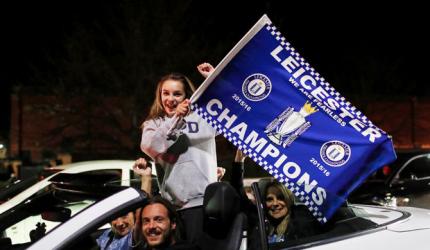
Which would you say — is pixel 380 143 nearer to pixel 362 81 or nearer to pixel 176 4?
pixel 176 4

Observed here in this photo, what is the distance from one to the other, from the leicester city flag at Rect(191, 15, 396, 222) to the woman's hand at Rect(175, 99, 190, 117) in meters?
0.18

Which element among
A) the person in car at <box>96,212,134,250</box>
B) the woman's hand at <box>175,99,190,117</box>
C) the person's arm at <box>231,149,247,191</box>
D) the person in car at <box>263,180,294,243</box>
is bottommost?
the person in car at <box>96,212,134,250</box>

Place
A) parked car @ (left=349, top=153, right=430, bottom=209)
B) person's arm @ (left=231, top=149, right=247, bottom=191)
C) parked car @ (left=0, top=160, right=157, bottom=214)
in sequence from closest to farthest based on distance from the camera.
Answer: person's arm @ (left=231, top=149, right=247, bottom=191) → parked car @ (left=0, top=160, right=157, bottom=214) → parked car @ (left=349, top=153, right=430, bottom=209)

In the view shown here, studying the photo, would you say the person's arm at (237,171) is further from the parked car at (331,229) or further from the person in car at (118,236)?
the person in car at (118,236)

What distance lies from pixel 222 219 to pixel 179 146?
84 centimetres

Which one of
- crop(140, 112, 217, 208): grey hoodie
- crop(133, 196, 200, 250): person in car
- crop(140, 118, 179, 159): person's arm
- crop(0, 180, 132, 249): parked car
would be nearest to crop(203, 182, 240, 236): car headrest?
crop(133, 196, 200, 250): person in car

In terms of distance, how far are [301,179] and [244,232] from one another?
16.6 inches

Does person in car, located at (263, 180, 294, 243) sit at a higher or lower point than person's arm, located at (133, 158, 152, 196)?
lower

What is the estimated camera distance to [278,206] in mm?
3572

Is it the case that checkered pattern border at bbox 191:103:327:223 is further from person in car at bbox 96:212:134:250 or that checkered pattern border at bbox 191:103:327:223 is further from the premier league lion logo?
person in car at bbox 96:212:134:250

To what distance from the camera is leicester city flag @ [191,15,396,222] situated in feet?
9.93

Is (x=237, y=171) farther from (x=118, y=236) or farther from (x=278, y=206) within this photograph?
(x=118, y=236)

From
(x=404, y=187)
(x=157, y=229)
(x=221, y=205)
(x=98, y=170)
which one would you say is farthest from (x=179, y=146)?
(x=404, y=187)

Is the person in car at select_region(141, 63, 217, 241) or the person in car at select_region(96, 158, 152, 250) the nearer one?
the person in car at select_region(96, 158, 152, 250)
